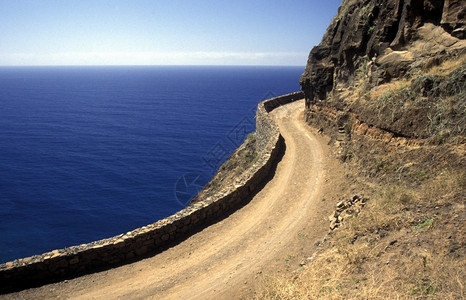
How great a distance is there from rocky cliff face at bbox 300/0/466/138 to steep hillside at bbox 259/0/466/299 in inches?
2.2

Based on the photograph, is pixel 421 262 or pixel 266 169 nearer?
pixel 421 262

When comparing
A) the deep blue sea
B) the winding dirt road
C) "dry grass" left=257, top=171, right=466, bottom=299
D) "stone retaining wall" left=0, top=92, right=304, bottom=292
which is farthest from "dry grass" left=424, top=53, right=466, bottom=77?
the deep blue sea

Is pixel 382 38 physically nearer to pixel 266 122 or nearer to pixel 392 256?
pixel 266 122

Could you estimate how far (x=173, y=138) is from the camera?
66812 mm

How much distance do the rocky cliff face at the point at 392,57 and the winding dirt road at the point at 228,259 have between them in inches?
225

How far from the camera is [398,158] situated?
14242 millimetres

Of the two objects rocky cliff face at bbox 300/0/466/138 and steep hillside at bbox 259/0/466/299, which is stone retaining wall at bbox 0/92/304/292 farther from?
rocky cliff face at bbox 300/0/466/138

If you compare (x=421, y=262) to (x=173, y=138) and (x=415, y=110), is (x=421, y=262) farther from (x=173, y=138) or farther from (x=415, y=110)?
(x=173, y=138)

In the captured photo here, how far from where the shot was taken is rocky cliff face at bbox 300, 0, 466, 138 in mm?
14492

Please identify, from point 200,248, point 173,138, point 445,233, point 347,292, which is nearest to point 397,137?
point 445,233

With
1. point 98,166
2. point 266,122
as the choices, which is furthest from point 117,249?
point 98,166

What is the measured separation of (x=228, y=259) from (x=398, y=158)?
9407 millimetres

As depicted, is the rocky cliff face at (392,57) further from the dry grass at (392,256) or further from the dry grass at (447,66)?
the dry grass at (392,256)

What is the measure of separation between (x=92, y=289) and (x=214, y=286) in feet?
16.3
